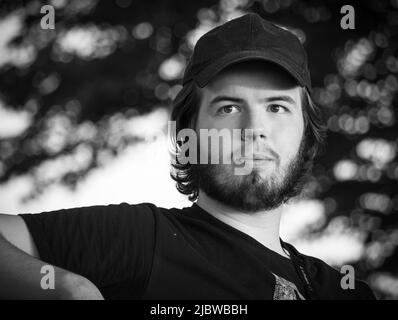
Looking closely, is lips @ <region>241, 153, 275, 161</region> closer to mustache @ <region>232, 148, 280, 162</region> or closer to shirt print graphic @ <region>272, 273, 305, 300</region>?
mustache @ <region>232, 148, 280, 162</region>

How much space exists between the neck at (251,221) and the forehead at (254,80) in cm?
33

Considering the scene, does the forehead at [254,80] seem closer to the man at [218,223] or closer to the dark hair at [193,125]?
the man at [218,223]

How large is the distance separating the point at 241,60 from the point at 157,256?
1.98ft

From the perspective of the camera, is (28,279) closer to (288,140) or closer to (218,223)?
(218,223)

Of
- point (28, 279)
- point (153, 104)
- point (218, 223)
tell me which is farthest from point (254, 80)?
point (153, 104)

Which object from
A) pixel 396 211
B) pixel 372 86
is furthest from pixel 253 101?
pixel 396 211

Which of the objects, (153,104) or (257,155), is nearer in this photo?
(257,155)

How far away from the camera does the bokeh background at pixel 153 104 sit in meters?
2.58

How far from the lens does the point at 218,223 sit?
1372 mm

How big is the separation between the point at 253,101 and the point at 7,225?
28.7 inches

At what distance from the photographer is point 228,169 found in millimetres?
1420
